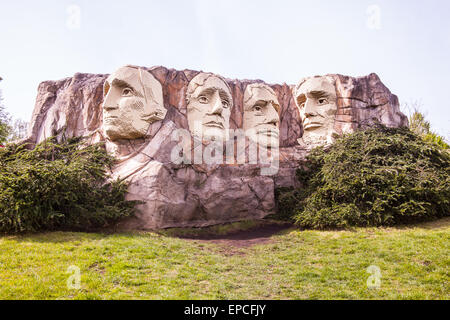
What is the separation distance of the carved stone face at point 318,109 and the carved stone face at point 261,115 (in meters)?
1.19

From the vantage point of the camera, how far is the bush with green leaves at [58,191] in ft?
25.7

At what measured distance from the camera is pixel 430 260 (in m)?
6.27

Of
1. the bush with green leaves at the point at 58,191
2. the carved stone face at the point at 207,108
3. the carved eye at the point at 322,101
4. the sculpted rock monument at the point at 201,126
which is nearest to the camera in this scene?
the bush with green leaves at the point at 58,191

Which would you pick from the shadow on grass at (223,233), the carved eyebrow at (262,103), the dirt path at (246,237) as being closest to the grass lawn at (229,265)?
the shadow on grass at (223,233)

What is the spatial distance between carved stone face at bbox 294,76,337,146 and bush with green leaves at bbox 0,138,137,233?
23.9ft

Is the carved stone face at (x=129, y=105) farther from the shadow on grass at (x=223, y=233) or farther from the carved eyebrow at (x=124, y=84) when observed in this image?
the shadow on grass at (x=223, y=233)

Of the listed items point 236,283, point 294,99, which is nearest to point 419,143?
point 294,99

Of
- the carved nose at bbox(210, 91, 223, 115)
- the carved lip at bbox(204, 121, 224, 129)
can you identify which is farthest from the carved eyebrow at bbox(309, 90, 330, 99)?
the carved lip at bbox(204, 121, 224, 129)

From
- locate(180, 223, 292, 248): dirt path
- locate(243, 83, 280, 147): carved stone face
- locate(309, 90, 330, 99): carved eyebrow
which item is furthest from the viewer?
locate(309, 90, 330, 99): carved eyebrow

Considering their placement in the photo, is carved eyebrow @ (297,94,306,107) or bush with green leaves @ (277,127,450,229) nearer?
bush with green leaves @ (277,127,450,229)

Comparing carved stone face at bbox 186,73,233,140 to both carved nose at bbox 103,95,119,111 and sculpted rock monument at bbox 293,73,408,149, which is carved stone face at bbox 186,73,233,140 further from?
sculpted rock monument at bbox 293,73,408,149

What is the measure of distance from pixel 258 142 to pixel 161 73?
4.19m

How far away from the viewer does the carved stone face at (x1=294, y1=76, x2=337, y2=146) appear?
41.5ft

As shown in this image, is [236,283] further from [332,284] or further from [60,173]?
[60,173]
